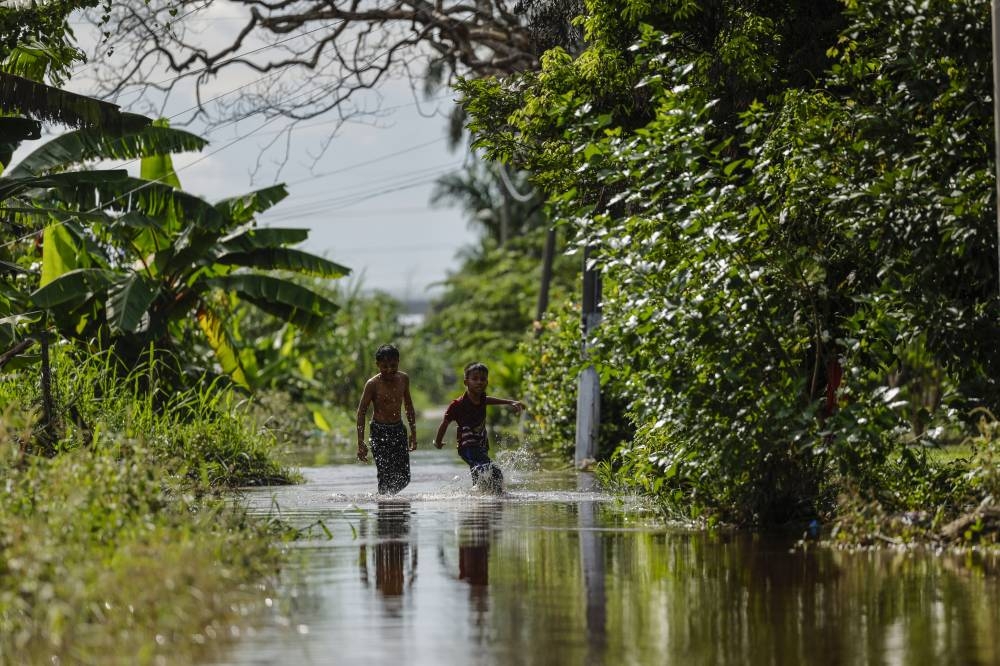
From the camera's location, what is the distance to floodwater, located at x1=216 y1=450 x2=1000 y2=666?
6.89m

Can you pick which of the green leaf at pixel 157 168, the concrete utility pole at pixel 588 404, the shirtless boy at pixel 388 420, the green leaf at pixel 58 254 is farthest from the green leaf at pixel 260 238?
the shirtless boy at pixel 388 420

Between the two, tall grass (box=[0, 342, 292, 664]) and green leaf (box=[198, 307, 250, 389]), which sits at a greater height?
green leaf (box=[198, 307, 250, 389])

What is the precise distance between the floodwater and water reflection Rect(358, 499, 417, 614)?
22 millimetres

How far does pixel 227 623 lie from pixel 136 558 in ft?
1.91

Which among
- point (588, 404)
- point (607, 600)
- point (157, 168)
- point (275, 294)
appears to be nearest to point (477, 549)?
point (607, 600)

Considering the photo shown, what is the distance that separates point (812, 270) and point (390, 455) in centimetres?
580

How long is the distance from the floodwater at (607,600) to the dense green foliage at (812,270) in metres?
0.83

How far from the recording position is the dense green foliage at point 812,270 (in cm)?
1104

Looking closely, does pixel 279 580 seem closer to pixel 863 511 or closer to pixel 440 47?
pixel 863 511

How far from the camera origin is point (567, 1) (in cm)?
1828

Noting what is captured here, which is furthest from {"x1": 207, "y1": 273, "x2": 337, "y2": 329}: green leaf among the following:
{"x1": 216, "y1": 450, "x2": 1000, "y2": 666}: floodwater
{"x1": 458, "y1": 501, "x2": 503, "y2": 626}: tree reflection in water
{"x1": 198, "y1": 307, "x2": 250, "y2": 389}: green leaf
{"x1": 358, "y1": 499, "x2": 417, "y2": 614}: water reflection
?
{"x1": 216, "y1": 450, "x2": 1000, "y2": 666}: floodwater

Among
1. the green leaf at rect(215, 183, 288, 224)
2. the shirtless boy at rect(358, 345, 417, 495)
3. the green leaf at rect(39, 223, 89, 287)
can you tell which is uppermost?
the green leaf at rect(215, 183, 288, 224)

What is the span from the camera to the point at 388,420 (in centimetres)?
1588

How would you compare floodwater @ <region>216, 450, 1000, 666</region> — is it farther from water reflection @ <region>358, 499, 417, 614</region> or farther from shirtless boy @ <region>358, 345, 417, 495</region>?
shirtless boy @ <region>358, 345, 417, 495</region>
